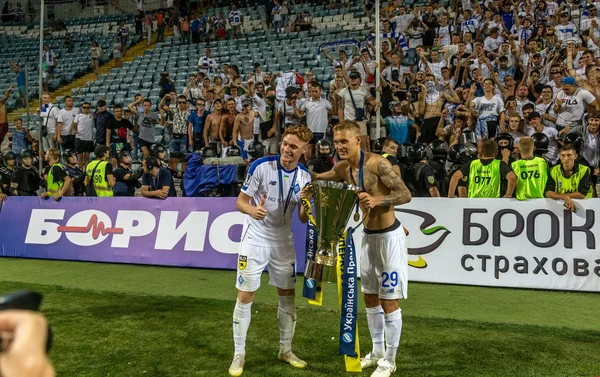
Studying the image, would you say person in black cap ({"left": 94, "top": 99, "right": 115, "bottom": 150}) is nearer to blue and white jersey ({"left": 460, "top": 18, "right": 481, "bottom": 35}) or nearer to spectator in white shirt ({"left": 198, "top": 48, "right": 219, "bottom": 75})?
spectator in white shirt ({"left": 198, "top": 48, "right": 219, "bottom": 75})

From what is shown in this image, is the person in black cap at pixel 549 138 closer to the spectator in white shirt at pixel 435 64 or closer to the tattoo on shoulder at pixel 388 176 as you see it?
the spectator in white shirt at pixel 435 64

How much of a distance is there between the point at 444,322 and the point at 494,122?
5.98 metres

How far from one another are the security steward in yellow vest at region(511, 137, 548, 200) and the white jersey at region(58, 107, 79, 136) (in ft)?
36.2

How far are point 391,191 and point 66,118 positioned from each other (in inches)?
480

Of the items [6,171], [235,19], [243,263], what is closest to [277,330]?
[243,263]

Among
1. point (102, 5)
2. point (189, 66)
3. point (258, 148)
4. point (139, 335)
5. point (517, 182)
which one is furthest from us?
point (102, 5)

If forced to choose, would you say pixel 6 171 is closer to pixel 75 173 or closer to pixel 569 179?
pixel 75 173

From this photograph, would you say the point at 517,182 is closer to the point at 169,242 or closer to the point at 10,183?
the point at 169,242

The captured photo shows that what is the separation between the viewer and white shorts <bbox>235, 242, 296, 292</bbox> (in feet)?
16.9

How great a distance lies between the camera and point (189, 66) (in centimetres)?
2173

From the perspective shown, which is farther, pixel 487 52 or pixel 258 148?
pixel 487 52

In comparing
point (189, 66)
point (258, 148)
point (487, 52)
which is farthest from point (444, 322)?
point (189, 66)

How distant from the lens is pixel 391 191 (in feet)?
16.7

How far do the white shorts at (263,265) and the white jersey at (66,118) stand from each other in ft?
37.6
